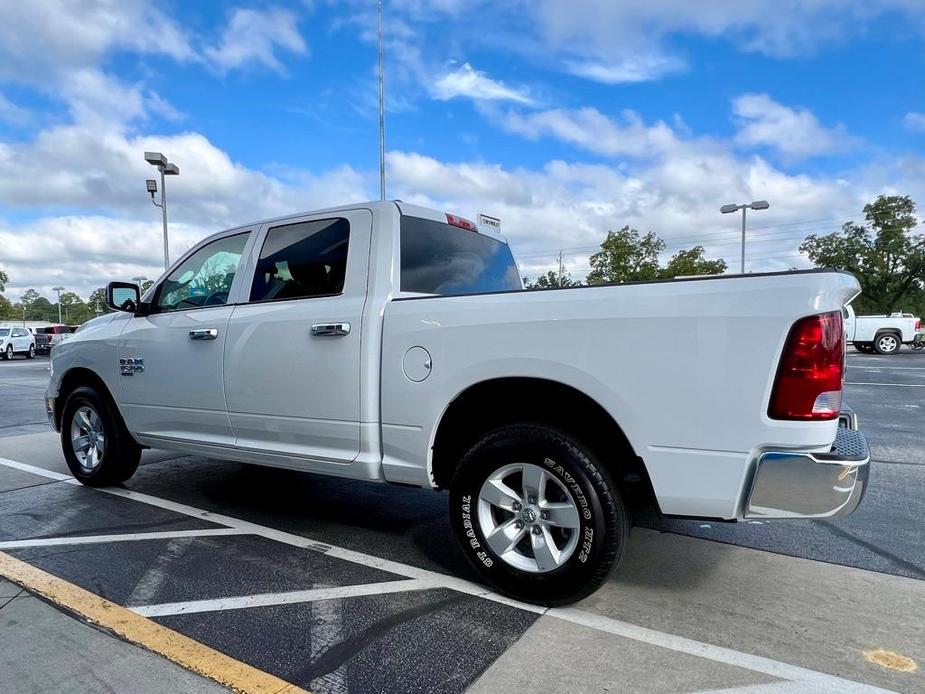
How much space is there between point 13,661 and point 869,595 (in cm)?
377

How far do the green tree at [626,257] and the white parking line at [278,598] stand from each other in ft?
101

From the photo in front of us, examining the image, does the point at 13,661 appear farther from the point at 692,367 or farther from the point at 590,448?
the point at 692,367

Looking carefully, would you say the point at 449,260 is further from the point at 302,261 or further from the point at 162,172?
the point at 162,172

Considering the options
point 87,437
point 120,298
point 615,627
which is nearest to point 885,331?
point 615,627

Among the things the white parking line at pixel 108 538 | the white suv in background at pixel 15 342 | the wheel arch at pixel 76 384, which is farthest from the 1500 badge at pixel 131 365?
the white suv in background at pixel 15 342

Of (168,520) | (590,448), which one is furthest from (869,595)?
(168,520)

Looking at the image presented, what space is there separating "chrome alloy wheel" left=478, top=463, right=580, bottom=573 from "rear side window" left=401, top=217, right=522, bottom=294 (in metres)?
1.23

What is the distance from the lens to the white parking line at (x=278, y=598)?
286 centimetres

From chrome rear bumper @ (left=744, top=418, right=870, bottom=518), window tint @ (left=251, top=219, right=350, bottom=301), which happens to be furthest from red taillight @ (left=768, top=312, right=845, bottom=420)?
window tint @ (left=251, top=219, right=350, bottom=301)

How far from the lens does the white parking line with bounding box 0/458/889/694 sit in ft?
7.48

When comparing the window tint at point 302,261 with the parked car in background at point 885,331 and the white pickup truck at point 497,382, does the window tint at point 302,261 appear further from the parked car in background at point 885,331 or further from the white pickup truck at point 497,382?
the parked car in background at point 885,331

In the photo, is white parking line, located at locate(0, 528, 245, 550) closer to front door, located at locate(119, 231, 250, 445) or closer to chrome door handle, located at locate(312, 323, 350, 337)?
front door, located at locate(119, 231, 250, 445)

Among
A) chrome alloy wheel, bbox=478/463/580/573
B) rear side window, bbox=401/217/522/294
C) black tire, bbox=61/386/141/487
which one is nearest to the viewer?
chrome alloy wheel, bbox=478/463/580/573

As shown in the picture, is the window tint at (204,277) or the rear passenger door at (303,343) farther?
the window tint at (204,277)
